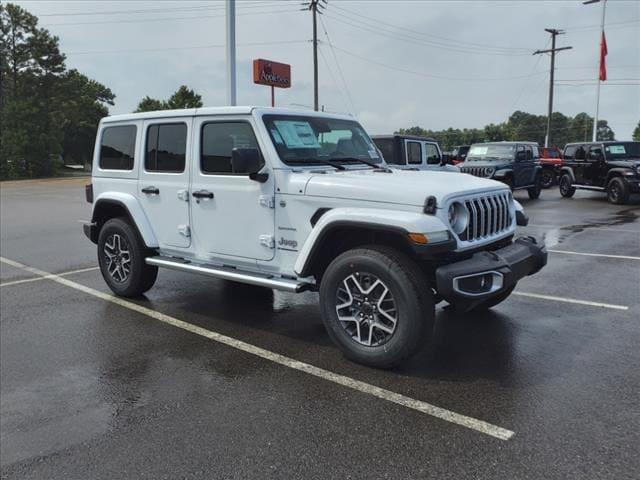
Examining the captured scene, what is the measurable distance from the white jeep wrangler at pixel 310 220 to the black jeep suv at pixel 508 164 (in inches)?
489

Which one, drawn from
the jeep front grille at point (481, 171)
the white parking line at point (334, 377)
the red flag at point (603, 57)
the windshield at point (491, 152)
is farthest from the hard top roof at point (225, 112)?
the red flag at point (603, 57)

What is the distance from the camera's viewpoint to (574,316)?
5.39 m

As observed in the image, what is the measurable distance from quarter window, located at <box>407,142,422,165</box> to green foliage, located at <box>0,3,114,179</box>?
129ft

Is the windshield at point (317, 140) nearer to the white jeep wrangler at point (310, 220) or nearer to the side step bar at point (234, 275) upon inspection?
the white jeep wrangler at point (310, 220)

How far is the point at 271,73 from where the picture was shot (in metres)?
32.2

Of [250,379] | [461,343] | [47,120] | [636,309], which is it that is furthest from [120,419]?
[47,120]

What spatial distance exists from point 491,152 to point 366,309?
605 inches

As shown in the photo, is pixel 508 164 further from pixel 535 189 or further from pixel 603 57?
pixel 603 57

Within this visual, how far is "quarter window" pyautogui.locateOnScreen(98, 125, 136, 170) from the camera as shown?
6.04m

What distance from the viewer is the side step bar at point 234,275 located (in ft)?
14.9

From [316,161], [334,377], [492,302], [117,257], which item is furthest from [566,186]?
[334,377]

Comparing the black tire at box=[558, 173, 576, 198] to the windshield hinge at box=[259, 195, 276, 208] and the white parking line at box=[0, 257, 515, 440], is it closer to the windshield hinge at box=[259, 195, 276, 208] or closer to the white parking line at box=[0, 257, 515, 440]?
the windshield hinge at box=[259, 195, 276, 208]

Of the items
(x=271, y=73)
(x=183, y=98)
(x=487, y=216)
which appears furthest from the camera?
(x=183, y=98)

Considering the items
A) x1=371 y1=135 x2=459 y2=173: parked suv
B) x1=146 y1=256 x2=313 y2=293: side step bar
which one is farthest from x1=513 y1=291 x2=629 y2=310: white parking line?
x1=371 y1=135 x2=459 y2=173: parked suv
